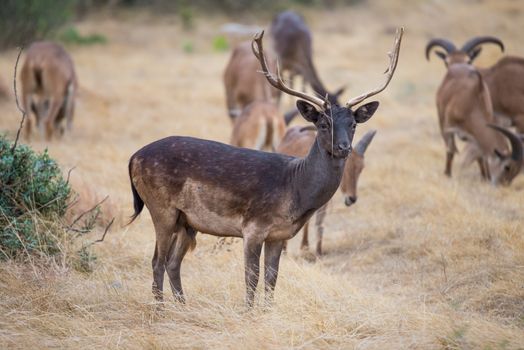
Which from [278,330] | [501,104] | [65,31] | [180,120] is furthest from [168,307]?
[65,31]

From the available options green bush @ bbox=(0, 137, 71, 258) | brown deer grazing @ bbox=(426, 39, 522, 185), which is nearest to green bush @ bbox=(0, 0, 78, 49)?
brown deer grazing @ bbox=(426, 39, 522, 185)

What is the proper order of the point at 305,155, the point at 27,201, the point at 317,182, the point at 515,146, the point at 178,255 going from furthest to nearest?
the point at 515,146, the point at 305,155, the point at 27,201, the point at 178,255, the point at 317,182

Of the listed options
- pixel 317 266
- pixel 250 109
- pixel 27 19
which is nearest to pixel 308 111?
pixel 317 266

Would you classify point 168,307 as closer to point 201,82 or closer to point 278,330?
point 278,330

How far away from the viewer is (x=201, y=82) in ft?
63.5

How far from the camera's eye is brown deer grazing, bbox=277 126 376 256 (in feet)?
29.2

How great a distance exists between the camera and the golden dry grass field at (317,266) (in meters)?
5.56

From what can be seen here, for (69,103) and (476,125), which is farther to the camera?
(69,103)

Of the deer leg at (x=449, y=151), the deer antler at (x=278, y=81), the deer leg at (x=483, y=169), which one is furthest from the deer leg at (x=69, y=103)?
the deer antler at (x=278, y=81)

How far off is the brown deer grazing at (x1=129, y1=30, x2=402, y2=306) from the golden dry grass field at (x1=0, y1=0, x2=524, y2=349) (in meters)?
0.48

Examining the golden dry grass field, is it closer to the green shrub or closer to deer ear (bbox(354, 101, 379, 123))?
the green shrub

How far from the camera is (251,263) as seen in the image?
20.5 feet

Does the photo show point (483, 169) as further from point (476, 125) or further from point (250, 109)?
point (250, 109)

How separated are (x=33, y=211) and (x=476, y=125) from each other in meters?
7.14
